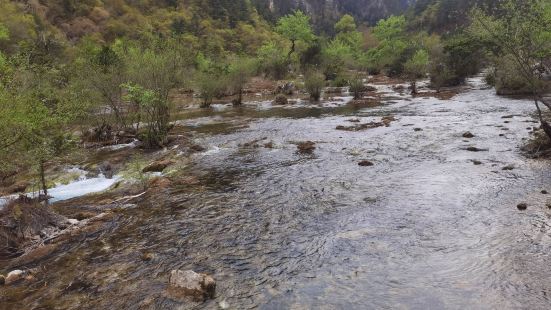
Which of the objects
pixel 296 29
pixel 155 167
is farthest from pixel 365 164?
pixel 296 29

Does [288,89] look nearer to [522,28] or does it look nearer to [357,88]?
[357,88]

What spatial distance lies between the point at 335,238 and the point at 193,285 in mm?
4859

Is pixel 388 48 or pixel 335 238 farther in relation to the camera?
pixel 388 48

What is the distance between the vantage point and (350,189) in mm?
17359

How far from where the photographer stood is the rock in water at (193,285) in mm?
9781

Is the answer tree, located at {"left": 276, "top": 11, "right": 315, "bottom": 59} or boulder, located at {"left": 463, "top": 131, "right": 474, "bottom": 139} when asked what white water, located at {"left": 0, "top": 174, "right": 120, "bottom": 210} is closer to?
boulder, located at {"left": 463, "top": 131, "right": 474, "bottom": 139}

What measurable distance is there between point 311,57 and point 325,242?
7687cm

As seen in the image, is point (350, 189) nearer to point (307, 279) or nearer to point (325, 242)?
point (325, 242)

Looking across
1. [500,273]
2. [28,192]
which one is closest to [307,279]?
[500,273]

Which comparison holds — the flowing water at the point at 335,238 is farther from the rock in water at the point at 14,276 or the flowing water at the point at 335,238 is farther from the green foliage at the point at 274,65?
the green foliage at the point at 274,65

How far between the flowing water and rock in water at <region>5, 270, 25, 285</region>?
2.02 feet

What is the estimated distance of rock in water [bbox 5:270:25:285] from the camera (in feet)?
36.1

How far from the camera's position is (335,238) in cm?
1279

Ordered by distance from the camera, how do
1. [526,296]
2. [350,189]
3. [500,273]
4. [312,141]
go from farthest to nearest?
[312,141], [350,189], [500,273], [526,296]
